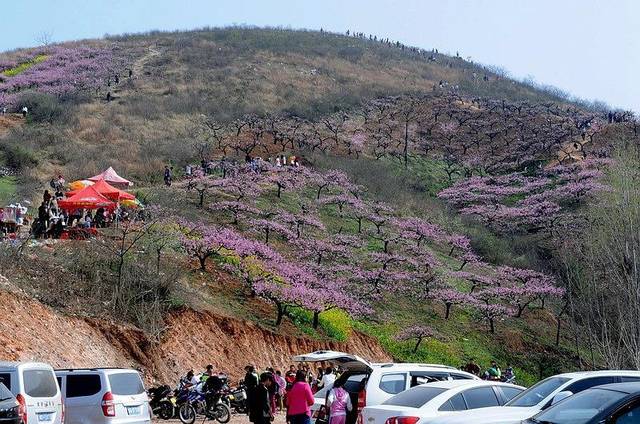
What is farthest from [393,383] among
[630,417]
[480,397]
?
[630,417]

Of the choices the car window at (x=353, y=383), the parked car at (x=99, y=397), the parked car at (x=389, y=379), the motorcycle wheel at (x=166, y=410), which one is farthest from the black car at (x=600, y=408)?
the motorcycle wheel at (x=166, y=410)

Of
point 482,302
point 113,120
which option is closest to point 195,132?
point 113,120

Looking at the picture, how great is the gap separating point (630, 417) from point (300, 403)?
320 inches

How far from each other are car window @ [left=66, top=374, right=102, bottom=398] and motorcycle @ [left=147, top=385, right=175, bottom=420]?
7.07 metres

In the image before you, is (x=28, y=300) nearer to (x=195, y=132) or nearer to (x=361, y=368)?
(x=361, y=368)

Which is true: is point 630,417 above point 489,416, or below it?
above

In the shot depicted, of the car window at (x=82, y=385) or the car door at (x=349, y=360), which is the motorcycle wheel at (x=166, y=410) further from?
the car window at (x=82, y=385)

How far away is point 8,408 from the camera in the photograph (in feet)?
44.6

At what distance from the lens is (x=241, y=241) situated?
41750 mm

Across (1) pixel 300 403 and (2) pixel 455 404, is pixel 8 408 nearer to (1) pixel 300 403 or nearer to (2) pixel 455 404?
(1) pixel 300 403

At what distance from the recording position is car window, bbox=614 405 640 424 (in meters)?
9.54

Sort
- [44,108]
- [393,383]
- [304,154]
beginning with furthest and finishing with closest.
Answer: [44,108] → [304,154] → [393,383]

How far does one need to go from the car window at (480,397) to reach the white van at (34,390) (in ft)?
21.9

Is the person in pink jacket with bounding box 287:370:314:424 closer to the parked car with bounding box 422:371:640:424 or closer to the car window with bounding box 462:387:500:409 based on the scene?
the car window with bounding box 462:387:500:409
